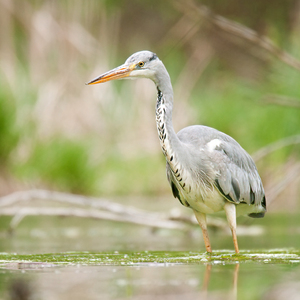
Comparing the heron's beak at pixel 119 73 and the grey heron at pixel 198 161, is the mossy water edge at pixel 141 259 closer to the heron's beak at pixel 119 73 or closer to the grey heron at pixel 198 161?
the grey heron at pixel 198 161

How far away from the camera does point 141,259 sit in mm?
4441

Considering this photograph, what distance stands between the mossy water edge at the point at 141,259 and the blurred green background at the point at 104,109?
4656mm

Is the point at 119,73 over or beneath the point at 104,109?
A: beneath

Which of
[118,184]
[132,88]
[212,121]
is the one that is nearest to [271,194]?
[212,121]

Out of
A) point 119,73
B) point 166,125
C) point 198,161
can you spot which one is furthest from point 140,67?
point 198,161

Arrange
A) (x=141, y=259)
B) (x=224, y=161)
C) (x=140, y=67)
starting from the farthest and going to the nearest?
(x=224, y=161), (x=140, y=67), (x=141, y=259)

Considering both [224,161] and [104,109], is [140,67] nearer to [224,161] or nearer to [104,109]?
[224,161]

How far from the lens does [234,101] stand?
44.3 ft

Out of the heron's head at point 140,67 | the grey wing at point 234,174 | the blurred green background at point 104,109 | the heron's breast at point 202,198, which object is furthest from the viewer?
the blurred green background at point 104,109

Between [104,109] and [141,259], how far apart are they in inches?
390

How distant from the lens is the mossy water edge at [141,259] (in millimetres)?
4242

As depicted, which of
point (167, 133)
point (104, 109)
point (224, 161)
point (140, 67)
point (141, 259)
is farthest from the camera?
point (104, 109)

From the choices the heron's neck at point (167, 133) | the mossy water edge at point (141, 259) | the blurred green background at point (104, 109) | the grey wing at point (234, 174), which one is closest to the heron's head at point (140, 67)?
the heron's neck at point (167, 133)

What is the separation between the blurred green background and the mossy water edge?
466 cm
